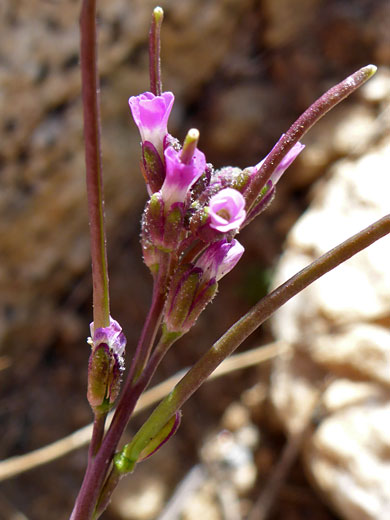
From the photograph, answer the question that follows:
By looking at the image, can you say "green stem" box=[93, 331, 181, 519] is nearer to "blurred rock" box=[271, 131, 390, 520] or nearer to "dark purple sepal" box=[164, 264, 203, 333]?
"dark purple sepal" box=[164, 264, 203, 333]

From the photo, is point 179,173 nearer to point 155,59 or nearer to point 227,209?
point 227,209

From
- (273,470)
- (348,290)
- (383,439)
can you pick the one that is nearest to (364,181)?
(348,290)

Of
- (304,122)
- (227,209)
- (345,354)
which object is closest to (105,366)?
(227,209)

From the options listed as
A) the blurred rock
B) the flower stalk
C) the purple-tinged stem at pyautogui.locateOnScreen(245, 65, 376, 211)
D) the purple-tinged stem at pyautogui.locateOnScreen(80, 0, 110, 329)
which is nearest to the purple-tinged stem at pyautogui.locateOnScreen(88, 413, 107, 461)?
the flower stalk

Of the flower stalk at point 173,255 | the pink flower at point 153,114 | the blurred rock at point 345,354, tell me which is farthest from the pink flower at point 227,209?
the blurred rock at point 345,354

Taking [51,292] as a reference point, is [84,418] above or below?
below

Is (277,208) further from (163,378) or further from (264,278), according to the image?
(163,378)
